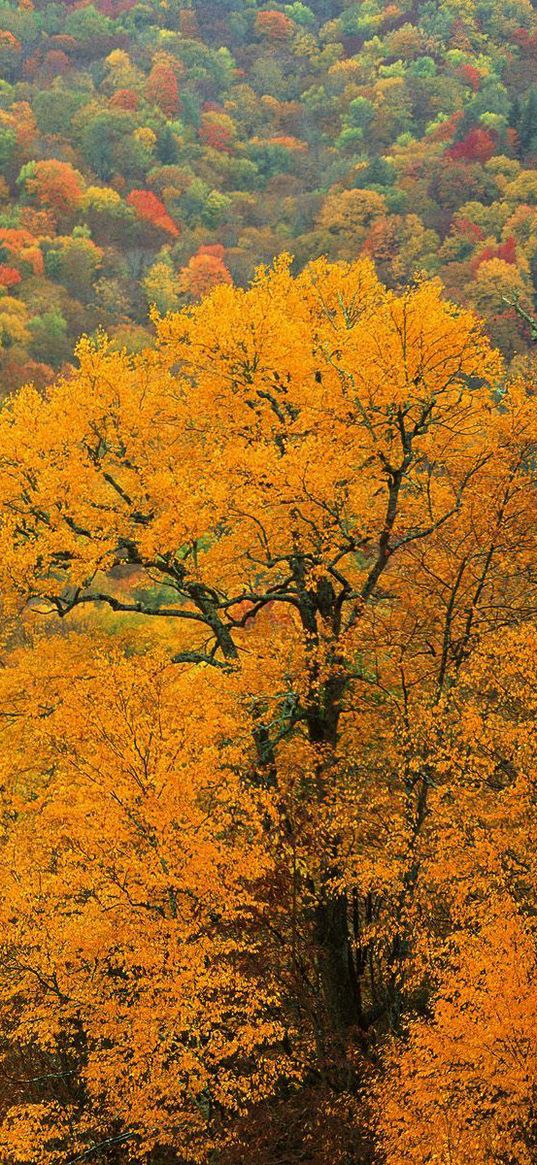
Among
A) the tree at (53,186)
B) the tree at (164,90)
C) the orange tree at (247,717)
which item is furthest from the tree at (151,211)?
the orange tree at (247,717)

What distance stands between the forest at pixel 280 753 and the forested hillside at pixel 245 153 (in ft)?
112

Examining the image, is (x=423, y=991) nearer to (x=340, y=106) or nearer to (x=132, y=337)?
(x=132, y=337)

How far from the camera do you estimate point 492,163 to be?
76875 millimetres

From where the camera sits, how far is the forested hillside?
7050 centimetres

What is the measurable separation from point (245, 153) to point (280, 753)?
10595 cm

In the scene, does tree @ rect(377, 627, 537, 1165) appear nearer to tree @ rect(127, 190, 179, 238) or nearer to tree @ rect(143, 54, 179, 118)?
tree @ rect(127, 190, 179, 238)

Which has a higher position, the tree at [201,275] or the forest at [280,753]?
the tree at [201,275]

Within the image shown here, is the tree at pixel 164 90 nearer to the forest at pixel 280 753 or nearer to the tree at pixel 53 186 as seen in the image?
the tree at pixel 53 186

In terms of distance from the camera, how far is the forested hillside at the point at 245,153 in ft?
231

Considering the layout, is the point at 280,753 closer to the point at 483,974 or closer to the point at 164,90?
the point at 483,974

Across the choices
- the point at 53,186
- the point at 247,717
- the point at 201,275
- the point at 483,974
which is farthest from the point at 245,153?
the point at 483,974

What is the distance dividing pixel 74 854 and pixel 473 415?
399 inches

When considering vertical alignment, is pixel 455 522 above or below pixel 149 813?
above

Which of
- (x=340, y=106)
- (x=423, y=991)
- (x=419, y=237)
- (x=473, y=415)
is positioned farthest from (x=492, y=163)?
(x=423, y=991)
